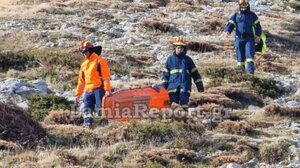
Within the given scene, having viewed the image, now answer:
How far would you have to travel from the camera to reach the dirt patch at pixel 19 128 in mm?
11898

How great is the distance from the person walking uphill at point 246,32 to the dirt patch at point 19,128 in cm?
793

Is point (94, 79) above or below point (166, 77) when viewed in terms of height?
above

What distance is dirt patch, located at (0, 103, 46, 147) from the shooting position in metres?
11.9

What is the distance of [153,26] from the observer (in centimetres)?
2745

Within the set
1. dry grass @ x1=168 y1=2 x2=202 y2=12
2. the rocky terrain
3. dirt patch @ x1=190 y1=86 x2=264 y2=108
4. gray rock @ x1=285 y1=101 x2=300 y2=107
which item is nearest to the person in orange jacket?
the rocky terrain

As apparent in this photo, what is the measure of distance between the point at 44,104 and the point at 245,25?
631cm

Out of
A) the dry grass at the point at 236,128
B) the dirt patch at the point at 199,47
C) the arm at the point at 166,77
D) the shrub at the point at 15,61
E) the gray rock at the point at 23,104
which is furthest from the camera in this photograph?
the dirt patch at the point at 199,47

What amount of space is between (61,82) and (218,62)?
5690 mm

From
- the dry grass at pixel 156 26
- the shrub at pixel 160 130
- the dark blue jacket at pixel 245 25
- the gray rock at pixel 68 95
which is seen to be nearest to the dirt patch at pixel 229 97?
the dark blue jacket at pixel 245 25

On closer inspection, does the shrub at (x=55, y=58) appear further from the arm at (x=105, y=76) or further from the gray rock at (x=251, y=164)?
the gray rock at (x=251, y=164)

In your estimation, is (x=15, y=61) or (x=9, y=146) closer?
(x=9, y=146)

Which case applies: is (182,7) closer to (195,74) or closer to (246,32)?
(246,32)

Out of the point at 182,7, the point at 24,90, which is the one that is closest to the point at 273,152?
the point at 24,90

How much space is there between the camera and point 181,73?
15.0 metres
